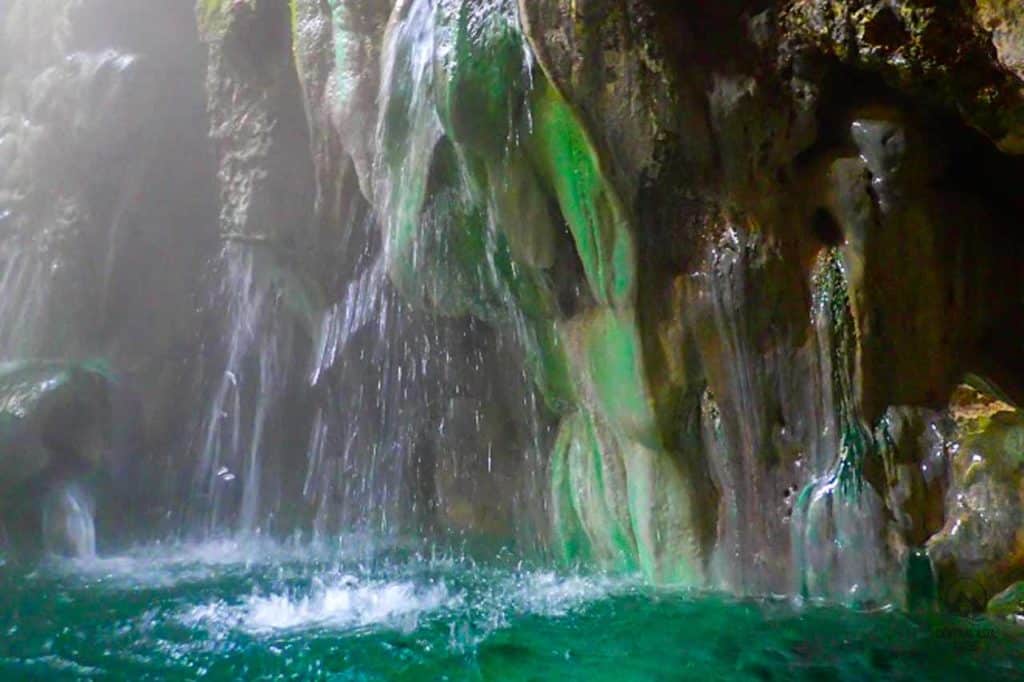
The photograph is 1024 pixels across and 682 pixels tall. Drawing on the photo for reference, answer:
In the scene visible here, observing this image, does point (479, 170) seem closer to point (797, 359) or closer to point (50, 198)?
point (797, 359)

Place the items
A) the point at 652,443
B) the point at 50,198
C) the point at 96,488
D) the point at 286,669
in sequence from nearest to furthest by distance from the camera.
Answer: the point at 286,669, the point at 652,443, the point at 96,488, the point at 50,198

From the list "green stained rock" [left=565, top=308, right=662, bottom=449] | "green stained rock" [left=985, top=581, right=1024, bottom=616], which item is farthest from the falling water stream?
"green stained rock" [left=985, top=581, right=1024, bottom=616]

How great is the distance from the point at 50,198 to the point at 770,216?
813 centimetres

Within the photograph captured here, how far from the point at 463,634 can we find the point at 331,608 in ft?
3.61

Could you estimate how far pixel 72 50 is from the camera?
10.4 meters

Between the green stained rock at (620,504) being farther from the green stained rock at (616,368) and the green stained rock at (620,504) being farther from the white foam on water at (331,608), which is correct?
the white foam on water at (331,608)

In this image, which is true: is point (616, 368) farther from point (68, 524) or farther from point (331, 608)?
point (68, 524)

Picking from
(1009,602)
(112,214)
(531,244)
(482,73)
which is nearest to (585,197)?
(531,244)

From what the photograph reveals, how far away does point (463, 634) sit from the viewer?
14.6ft

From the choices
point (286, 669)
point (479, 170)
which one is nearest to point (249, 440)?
point (479, 170)

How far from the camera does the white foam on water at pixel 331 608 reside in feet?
15.9

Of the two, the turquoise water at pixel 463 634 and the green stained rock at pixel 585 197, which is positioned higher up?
the green stained rock at pixel 585 197

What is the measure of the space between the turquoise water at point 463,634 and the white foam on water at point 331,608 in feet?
0.04

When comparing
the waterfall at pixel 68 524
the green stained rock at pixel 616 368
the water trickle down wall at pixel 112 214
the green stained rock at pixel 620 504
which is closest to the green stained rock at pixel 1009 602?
the green stained rock at pixel 620 504
